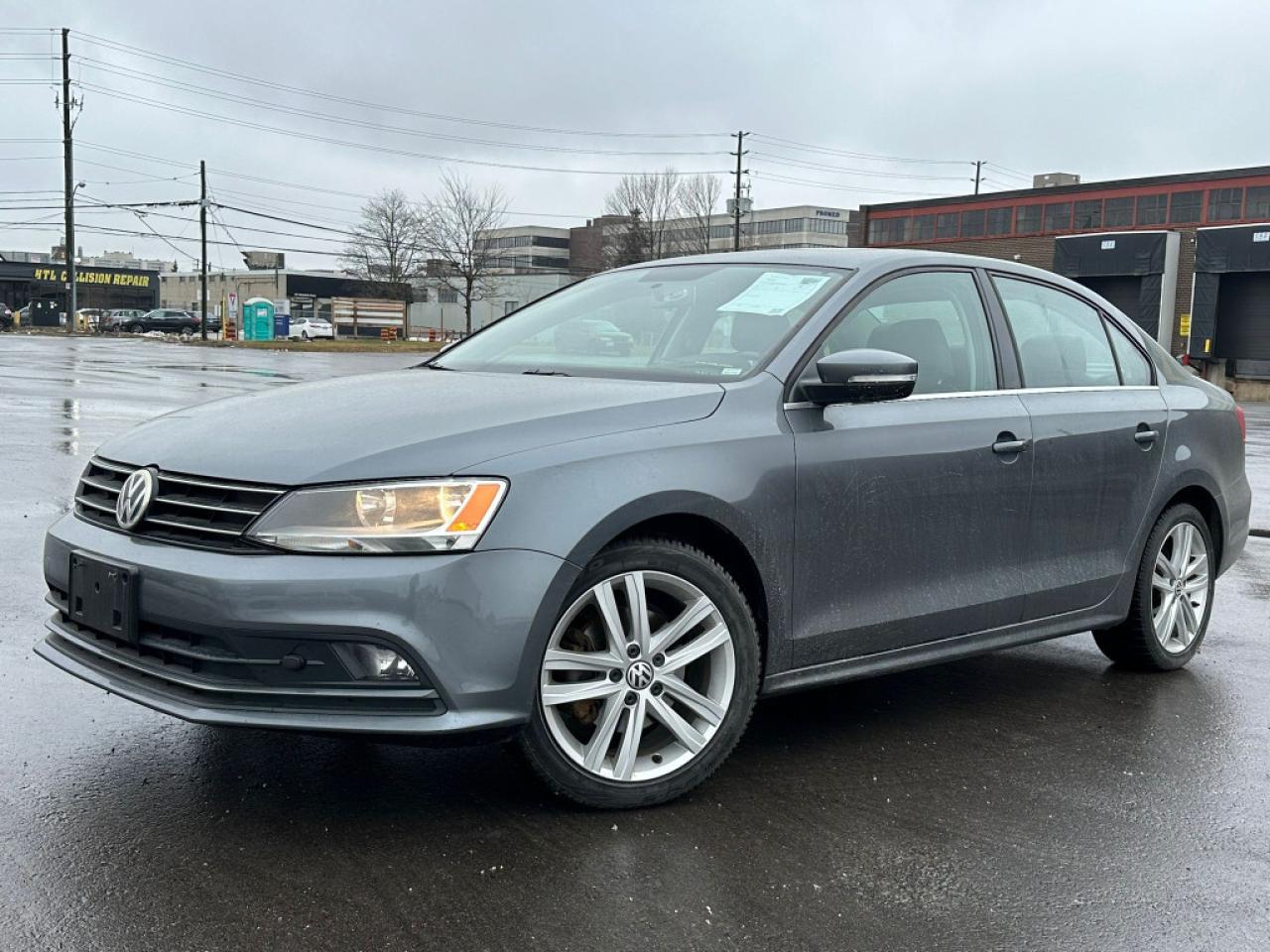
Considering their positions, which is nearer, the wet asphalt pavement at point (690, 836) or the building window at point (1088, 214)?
the wet asphalt pavement at point (690, 836)

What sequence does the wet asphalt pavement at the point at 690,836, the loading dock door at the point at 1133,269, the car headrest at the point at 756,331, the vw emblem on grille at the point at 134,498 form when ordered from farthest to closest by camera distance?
the loading dock door at the point at 1133,269
the car headrest at the point at 756,331
the vw emblem on grille at the point at 134,498
the wet asphalt pavement at the point at 690,836

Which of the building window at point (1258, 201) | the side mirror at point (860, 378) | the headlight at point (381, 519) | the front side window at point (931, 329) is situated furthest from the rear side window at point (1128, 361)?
the building window at point (1258, 201)

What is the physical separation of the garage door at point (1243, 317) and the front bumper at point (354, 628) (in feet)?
166

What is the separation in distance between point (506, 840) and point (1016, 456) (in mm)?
2279

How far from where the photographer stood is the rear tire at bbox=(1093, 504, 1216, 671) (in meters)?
5.21

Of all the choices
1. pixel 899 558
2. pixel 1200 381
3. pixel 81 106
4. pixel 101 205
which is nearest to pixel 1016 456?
pixel 899 558

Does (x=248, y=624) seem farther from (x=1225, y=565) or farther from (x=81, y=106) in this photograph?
(x=81, y=106)

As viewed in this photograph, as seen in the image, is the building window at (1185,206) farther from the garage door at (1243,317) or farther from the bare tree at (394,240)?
the bare tree at (394,240)

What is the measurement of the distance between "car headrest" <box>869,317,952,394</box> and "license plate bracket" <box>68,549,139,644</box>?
2426 millimetres

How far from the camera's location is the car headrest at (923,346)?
4344 mm

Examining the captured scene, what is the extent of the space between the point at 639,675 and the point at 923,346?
5.54 feet

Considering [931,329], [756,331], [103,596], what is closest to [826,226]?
[931,329]

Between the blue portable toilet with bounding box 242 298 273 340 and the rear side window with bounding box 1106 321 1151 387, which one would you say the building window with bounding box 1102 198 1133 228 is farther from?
the rear side window with bounding box 1106 321 1151 387

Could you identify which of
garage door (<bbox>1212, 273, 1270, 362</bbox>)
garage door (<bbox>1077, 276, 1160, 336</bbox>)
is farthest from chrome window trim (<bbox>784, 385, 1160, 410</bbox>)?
garage door (<bbox>1077, 276, 1160, 336</bbox>)
